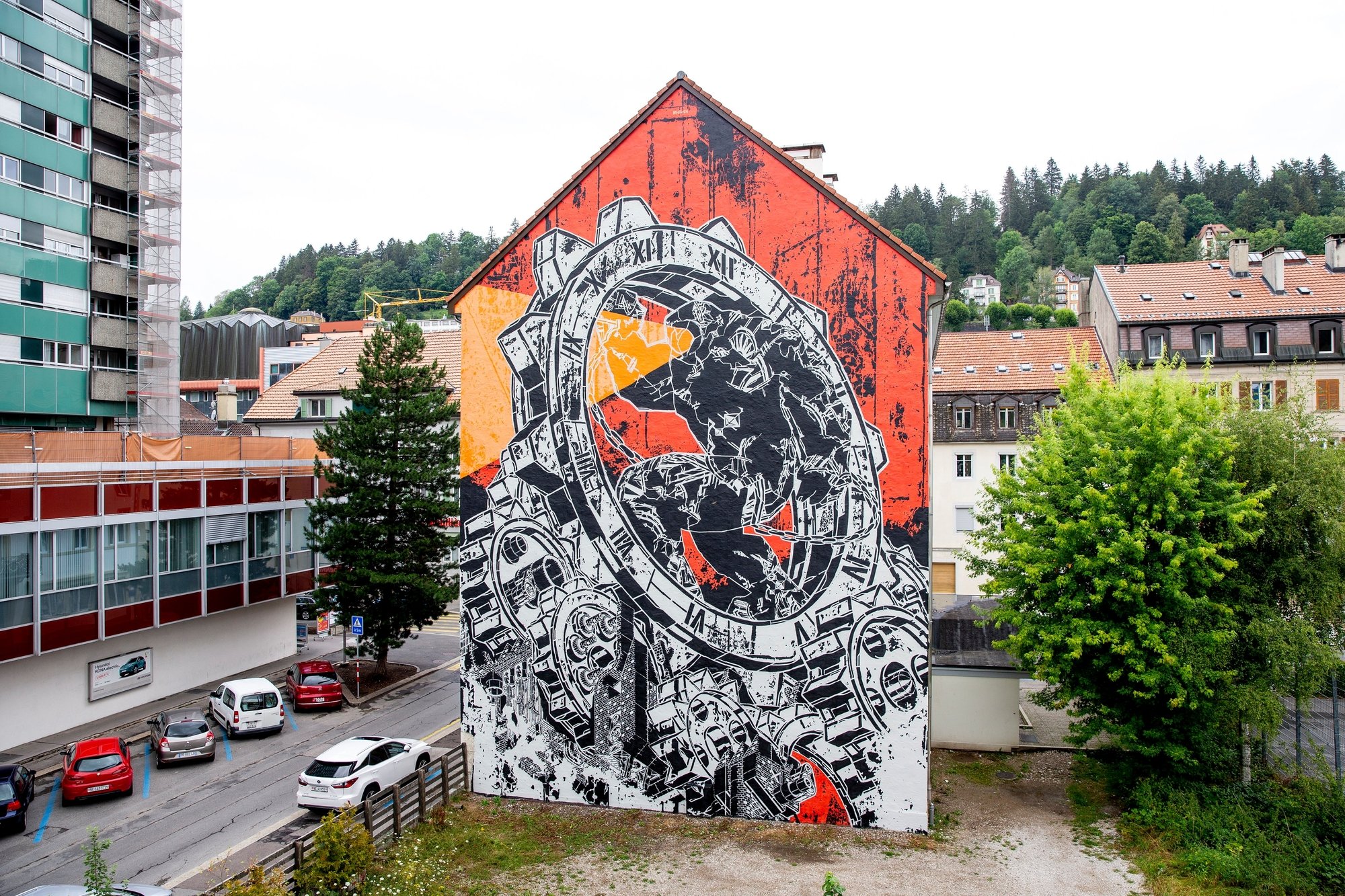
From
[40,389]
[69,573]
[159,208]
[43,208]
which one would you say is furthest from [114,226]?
[69,573]

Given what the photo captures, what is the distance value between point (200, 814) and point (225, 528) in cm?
1235

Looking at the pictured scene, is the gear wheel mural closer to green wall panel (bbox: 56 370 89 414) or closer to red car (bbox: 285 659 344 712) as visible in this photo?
red car (bbox: 285 659 344 712)

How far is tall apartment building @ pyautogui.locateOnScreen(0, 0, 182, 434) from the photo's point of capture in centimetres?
3434

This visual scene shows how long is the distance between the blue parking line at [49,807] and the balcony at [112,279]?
953 inches

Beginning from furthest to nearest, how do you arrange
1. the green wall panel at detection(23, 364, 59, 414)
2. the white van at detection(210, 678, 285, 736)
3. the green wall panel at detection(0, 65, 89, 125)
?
the green wall panel at detection(23, 364, 59, 414)
the green wall panel at detection(0, 65, 89, 125)
the white van at detection(210, 678, 285, 736)

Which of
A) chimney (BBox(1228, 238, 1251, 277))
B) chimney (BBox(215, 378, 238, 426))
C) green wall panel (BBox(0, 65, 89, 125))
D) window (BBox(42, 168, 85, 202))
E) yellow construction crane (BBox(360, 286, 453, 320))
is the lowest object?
chimney (BBox(215, 378, 238, 426))

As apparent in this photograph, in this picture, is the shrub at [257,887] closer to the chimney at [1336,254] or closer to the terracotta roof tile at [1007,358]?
the terracotta roof tile at [1007,358]

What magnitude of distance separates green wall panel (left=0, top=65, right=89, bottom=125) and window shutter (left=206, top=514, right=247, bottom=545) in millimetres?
18976

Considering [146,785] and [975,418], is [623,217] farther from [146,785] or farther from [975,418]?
[975,418]

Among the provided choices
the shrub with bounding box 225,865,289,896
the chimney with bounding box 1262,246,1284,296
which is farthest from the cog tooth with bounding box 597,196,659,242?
the chimney with bounding box 1262,246,1284,296

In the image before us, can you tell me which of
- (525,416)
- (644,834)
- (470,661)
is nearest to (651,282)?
(525,416)

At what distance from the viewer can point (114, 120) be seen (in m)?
38.2

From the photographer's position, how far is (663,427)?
1850 cm

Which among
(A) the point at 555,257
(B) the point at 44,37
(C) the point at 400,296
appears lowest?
(A) the point at 555,257
